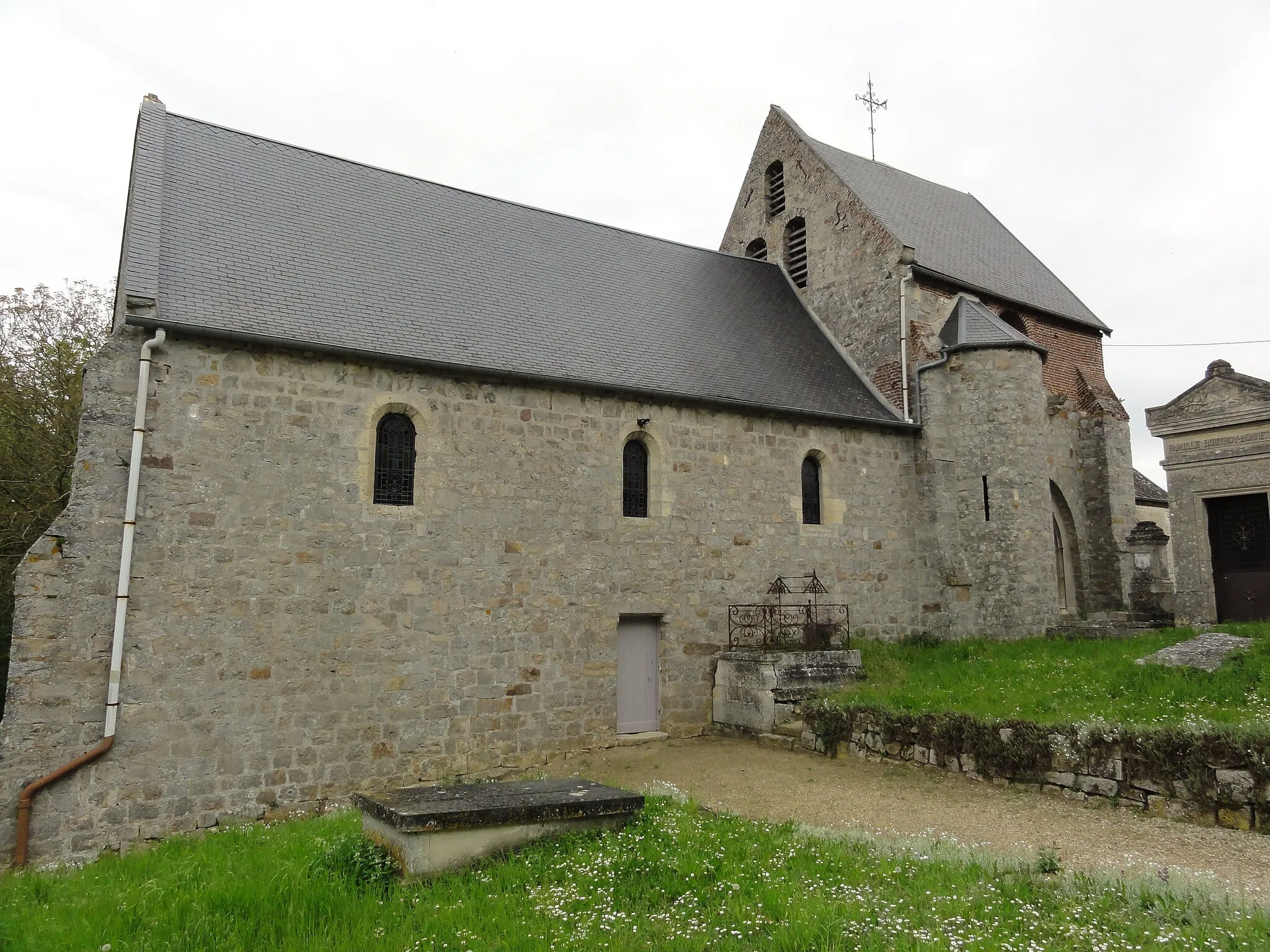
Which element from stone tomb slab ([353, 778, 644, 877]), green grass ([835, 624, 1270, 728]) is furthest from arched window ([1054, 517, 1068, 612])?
stone tomb slab ([353, 778, 644, 877])

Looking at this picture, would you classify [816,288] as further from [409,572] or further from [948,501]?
[409,572]

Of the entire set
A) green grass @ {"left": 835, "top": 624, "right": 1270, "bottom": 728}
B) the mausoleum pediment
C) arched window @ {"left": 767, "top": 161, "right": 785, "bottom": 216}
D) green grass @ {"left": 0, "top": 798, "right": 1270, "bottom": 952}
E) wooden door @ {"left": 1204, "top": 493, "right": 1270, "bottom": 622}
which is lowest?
green grass @ {"left": 0, "top": 798, "right": 1270, "bottom": 952}

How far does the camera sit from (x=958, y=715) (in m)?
8.72

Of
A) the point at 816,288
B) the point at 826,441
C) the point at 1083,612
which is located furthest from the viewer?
the point at 816,288

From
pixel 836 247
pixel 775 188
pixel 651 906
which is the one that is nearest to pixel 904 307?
pixel 836 247

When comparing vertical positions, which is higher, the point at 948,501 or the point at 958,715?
the point at 948,501

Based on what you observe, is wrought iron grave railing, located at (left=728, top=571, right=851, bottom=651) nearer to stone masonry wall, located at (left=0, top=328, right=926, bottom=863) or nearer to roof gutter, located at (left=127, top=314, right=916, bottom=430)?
stone masonry wall, located at (left=0, top=328, right=926, bottom=863)

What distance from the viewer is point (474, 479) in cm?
1023

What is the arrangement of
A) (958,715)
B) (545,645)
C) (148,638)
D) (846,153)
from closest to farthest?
(148,638) → (958,715) → (545,645) → (846,153)

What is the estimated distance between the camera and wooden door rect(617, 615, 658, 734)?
11.2 meters

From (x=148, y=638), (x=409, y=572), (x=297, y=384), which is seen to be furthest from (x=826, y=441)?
(x=148, y=638)

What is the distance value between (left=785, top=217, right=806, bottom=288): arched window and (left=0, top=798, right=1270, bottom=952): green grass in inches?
524

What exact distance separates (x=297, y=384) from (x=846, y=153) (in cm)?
1423

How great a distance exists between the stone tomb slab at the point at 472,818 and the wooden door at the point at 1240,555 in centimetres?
1030
